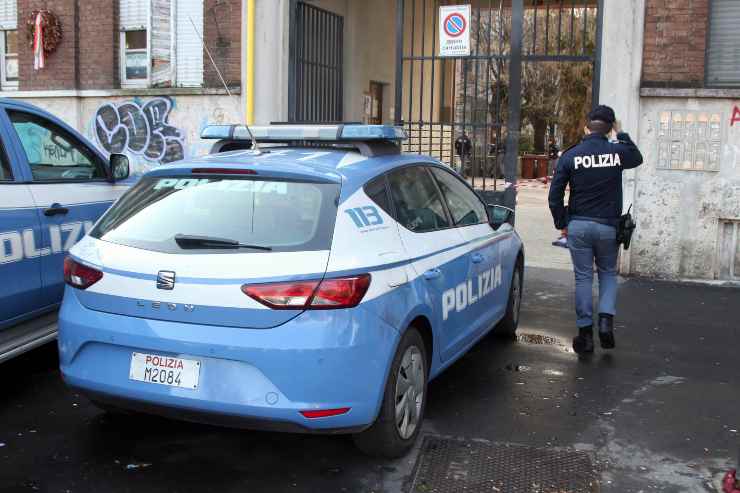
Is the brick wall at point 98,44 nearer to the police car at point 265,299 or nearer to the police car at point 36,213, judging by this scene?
the police car at point 36,213

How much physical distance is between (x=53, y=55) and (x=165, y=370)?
32.8 feet

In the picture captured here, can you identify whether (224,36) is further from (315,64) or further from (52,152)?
(52,152)

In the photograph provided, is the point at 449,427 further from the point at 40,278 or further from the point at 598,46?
the point at 598,46

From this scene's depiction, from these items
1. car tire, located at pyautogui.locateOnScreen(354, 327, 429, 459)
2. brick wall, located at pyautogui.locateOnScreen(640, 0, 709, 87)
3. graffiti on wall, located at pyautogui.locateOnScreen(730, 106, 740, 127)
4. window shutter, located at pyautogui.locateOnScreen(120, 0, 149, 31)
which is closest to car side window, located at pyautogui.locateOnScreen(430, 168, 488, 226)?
car tire, located at pyautogui.locateOnScreen(354, 327, 429, 459)

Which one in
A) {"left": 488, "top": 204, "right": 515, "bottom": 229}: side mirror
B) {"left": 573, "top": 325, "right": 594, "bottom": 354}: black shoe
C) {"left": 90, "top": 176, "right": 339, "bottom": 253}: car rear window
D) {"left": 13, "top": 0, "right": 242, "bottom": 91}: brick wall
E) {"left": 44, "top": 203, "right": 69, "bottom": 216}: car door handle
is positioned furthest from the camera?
{"left": 13, "top": 0, "right": 242, "bottom": 91}: brick wall

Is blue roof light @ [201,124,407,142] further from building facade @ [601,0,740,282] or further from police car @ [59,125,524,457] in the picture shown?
building facade @ [601,0,740,282]

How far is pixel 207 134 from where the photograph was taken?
5.21 metres

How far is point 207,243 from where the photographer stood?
3.86 metres

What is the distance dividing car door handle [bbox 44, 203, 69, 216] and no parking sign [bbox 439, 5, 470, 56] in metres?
6.20

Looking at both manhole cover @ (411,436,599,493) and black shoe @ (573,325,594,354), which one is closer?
manhole cover @ (411,436,599,493)

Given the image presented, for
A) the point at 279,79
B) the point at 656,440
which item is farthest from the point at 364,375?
the point at 279,79

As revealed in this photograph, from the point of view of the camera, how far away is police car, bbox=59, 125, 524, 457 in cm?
365

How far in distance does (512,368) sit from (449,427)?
1393mm

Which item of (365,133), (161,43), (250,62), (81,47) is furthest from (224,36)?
(365,133)
